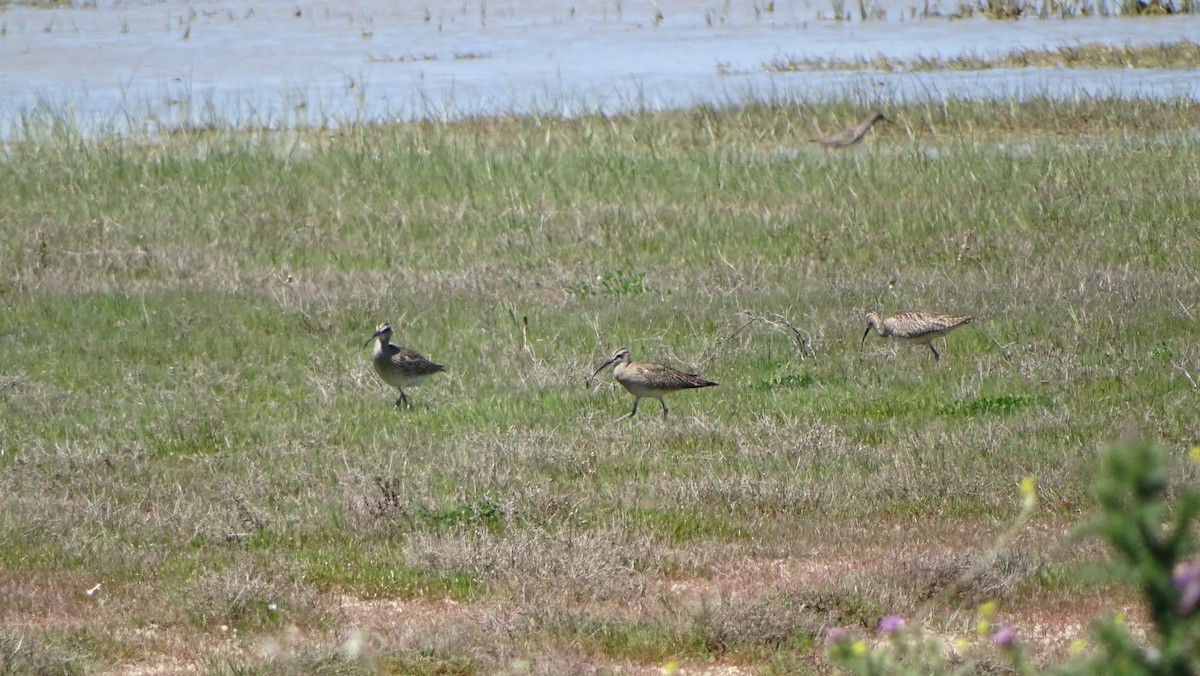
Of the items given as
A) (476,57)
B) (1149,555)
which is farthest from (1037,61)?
(1149,555)

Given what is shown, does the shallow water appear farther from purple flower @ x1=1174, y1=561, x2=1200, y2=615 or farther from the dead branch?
purple flower @ x1=1174, y1=561, x2=1200, y2=615

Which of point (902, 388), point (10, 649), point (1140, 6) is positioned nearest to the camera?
point (10, 649)

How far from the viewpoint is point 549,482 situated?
8.24 meters

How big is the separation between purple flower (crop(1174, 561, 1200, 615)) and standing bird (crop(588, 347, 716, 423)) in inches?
287

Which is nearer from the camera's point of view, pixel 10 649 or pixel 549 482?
pixel 10 649

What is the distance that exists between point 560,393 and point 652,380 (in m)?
1.01

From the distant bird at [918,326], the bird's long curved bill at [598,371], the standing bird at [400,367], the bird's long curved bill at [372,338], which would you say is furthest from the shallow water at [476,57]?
the bird's long curved bill at [598,371]

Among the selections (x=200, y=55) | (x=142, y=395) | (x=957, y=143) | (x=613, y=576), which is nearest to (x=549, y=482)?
(x=613, y=576)

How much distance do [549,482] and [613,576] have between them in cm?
153

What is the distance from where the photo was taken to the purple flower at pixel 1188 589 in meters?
2.26

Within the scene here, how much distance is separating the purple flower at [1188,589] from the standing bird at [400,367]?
8147 mm

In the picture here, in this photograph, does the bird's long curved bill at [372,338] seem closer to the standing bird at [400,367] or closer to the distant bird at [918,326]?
the standing bird at [400,367]

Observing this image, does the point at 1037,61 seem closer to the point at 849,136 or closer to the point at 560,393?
the point at 849,136

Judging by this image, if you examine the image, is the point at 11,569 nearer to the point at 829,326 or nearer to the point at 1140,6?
the point at 829,326
